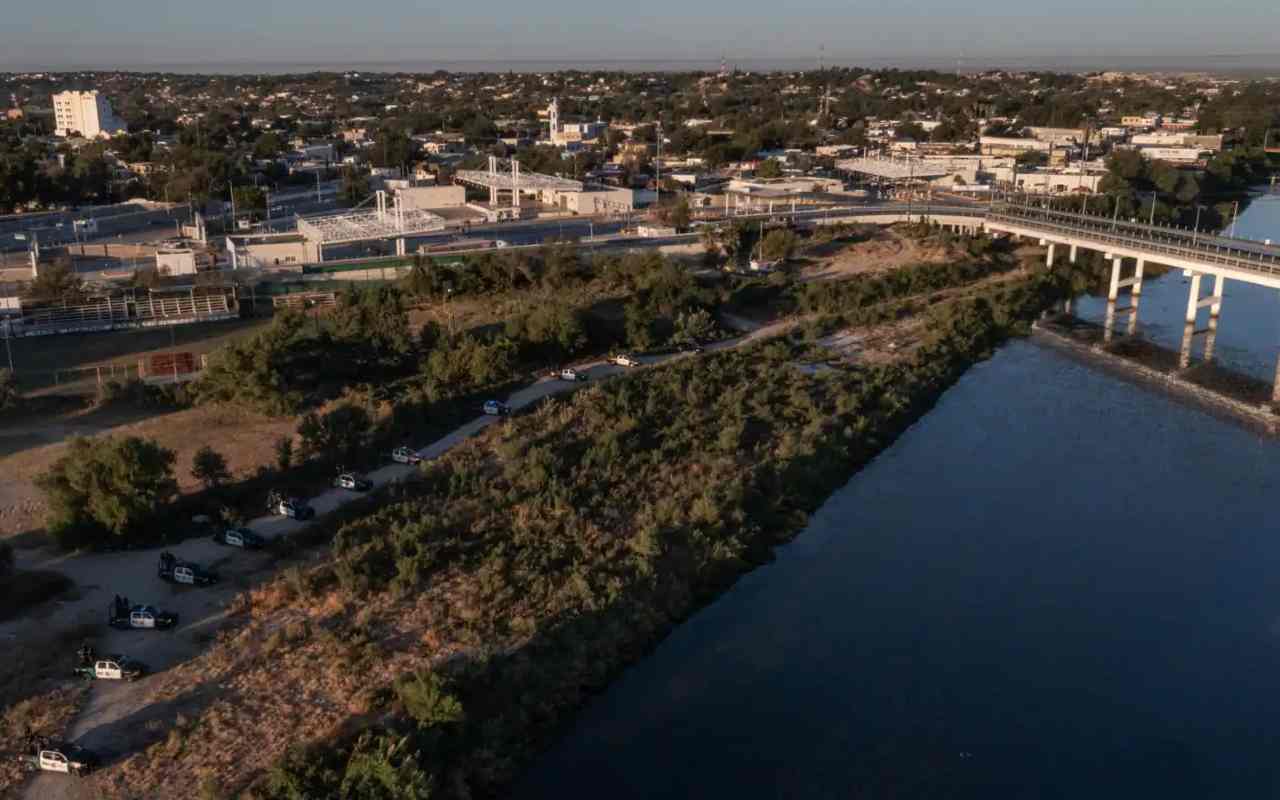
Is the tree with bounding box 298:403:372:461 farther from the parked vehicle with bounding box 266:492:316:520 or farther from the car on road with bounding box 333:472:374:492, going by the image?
the parked vehicle with bounding box 266:492:316:520

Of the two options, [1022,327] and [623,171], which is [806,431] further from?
[623,171]

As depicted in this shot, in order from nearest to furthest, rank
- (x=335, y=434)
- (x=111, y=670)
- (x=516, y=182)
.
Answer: (x=111, y=670) < (x=335, y=434) < (x=516, y=182)

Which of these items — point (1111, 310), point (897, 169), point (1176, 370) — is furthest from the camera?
point (897, 169)

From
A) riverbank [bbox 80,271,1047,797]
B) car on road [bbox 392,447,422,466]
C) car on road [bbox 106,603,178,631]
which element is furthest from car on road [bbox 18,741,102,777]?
car on road [bbox 392,447,422,466]

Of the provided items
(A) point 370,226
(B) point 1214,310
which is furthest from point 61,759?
(B) point 1214,310

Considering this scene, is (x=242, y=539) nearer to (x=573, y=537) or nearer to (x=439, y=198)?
(x=573, y=537)

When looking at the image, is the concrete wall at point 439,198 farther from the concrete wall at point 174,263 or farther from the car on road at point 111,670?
the car on road at point 111,670
